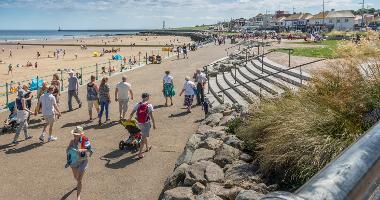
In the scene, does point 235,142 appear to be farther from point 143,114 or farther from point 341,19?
point 341,19

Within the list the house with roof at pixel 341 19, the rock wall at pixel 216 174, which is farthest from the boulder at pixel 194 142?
the house with roof at pixel 341 19

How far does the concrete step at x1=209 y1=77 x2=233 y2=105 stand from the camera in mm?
16169

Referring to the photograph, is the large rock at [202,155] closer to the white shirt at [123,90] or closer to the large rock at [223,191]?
the large rock at [223,191]

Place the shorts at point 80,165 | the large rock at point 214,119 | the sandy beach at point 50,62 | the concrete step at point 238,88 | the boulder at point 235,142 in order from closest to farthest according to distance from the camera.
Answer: the shorts at point 80,165, the boulder at point 235,142, the large rock at point 214,119, the concrete step at point 238,88, the sandy beach at point 50,62

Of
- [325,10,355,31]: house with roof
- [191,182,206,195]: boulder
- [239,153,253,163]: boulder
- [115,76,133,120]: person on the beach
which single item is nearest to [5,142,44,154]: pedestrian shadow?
[115,76,133,120]: person on the beach

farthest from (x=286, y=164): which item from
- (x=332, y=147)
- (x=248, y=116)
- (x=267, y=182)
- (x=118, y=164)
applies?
(x=118, y=164)

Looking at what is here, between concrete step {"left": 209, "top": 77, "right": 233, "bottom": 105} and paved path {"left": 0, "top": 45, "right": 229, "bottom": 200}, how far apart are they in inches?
55.5

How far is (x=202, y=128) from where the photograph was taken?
1180 centimetres

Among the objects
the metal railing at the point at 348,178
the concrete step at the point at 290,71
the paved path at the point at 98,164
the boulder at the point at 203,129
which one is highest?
the metal railing at the point at 348,178

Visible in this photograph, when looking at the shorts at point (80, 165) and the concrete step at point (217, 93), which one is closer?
the shorts at point (80, 165)

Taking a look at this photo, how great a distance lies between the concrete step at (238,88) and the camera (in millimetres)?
13636

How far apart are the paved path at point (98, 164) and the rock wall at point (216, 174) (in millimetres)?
811

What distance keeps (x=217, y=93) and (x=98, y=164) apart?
8.83 metres

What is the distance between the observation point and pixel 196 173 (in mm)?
7590
